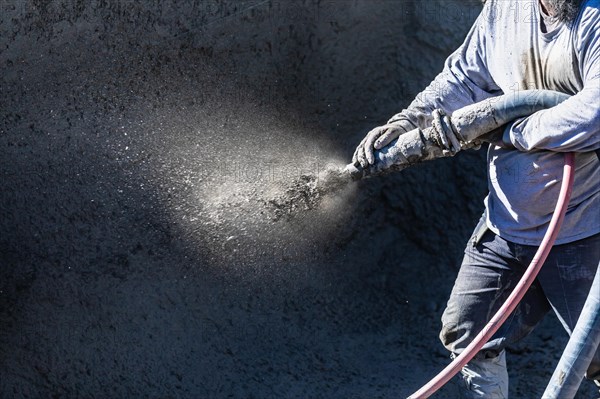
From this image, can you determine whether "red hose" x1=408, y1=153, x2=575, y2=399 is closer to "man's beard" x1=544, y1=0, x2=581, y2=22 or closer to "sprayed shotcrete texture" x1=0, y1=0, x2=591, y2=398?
"man's beard" x1=544, y1=0, x2=581, y2=22

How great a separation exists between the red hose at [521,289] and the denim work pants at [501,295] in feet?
0.49

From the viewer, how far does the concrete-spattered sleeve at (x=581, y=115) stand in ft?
8.03

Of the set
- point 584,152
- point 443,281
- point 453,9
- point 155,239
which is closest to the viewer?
point 584,152

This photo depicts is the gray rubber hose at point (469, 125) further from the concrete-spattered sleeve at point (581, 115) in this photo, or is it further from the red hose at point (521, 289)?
the red hose at point (521, 289)

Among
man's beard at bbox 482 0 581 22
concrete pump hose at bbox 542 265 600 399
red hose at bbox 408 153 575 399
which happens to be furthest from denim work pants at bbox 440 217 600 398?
man's beard at bbox 482 0 581 22

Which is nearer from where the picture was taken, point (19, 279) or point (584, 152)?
point (584, 152)

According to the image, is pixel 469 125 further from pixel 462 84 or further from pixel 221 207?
pixel 221 207

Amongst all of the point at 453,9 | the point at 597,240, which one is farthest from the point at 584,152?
the point at 453,9

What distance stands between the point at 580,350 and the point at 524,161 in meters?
0.61

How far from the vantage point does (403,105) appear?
13.9 feet

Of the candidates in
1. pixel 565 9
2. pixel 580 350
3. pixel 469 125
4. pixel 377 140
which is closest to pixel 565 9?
pixel 565 9

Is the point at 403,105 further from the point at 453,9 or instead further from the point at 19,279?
the point at 19,279

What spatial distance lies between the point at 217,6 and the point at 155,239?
0.98 meters

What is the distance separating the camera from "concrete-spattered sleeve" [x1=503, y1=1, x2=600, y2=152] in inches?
96.3
